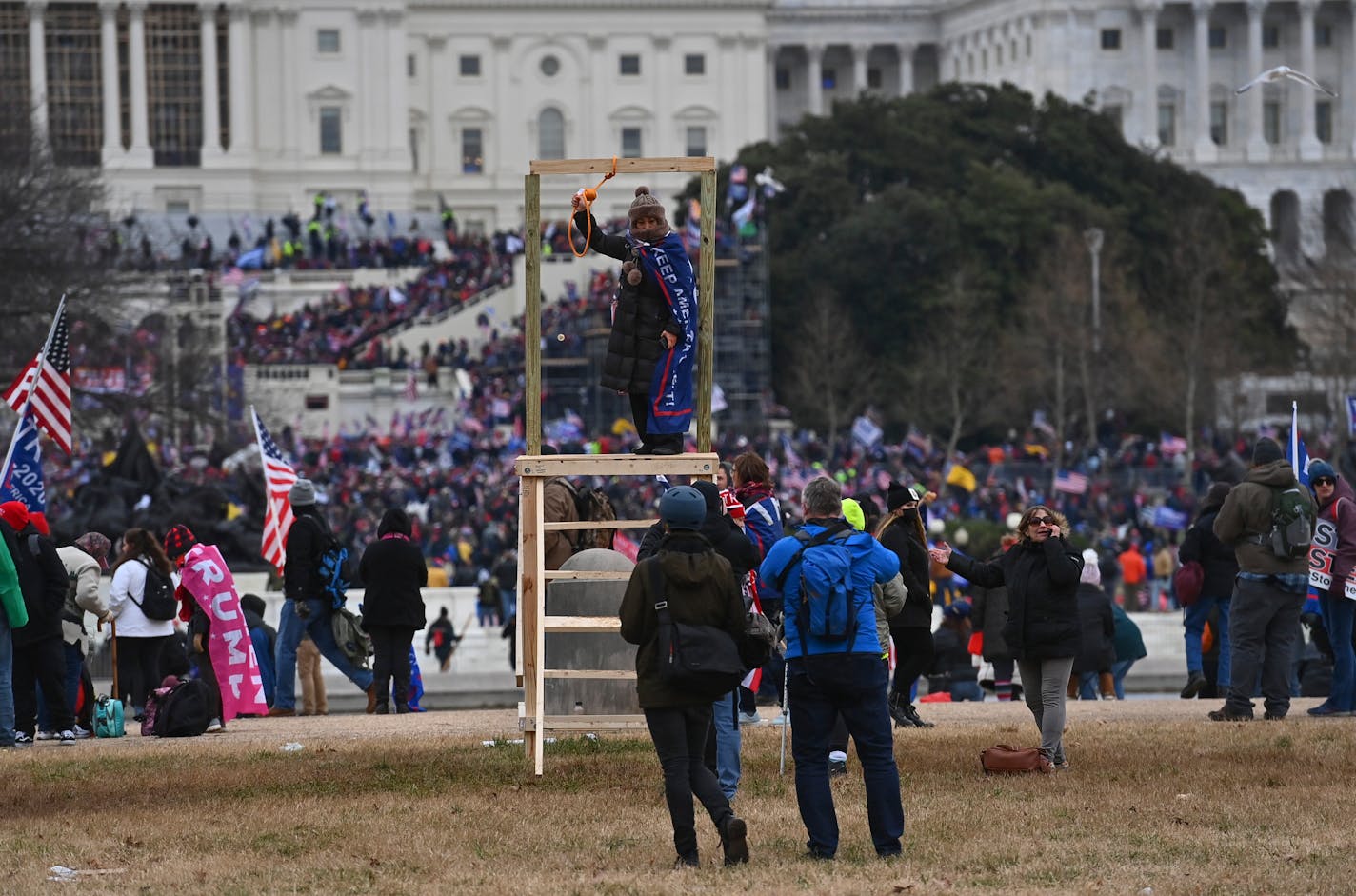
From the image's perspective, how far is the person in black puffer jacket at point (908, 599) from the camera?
64.0 ft

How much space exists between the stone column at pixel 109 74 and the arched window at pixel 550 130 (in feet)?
55.0

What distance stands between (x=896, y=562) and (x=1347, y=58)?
348ft

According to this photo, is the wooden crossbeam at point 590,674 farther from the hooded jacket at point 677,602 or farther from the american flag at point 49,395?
the american flag at point 49,395

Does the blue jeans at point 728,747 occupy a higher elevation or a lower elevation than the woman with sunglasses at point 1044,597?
lower

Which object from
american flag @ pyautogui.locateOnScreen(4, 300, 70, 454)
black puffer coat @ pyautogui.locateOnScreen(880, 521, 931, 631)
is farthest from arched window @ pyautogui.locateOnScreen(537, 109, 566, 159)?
black puffer coat @ pyautogui.locateOnScreen(880, 521, 931, 631)

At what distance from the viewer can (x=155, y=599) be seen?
2225cm

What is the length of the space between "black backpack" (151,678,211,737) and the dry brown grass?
435mm

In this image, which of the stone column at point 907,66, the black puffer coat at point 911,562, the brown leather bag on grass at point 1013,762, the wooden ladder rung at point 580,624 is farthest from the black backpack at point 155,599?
the stone column at point 907,66

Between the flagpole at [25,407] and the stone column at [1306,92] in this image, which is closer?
the flagpole at [25,407]

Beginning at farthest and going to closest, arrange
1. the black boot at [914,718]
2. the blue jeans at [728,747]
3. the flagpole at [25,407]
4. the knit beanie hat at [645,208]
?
the flagpole at [25,407], the black boot at [914,718], the knit beanie hat at [645,208], the blue jeans at [728,747]

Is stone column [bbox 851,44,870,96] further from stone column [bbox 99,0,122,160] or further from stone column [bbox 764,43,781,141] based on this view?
stone column [bbox 99,0,122,160]

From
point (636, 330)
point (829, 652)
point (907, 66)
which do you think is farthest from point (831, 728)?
point (907, 66)

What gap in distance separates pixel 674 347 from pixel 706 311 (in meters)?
0.43

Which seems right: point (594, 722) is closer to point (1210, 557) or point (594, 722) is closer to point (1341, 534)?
point (1341, 534)
